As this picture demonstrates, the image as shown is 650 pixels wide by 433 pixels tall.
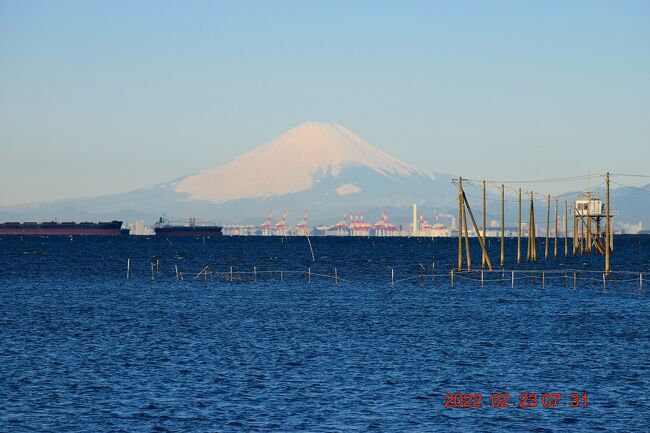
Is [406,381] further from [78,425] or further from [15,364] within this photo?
[15,364]

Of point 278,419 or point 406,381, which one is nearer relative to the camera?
point 278,419

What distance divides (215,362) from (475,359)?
42.4 feet

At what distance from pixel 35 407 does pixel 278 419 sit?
9588mm

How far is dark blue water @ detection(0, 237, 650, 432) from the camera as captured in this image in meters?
39.9

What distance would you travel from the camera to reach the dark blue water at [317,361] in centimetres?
3994

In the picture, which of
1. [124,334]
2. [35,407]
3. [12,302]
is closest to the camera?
[35,407]

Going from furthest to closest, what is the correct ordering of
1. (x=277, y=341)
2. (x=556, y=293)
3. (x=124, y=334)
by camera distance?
(x=556, y=293) < (x=124, y=334) < (x=277, y=341)

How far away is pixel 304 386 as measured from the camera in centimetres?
4603

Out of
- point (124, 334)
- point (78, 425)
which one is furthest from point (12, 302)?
point (78, 425)

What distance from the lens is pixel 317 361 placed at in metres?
53.5
